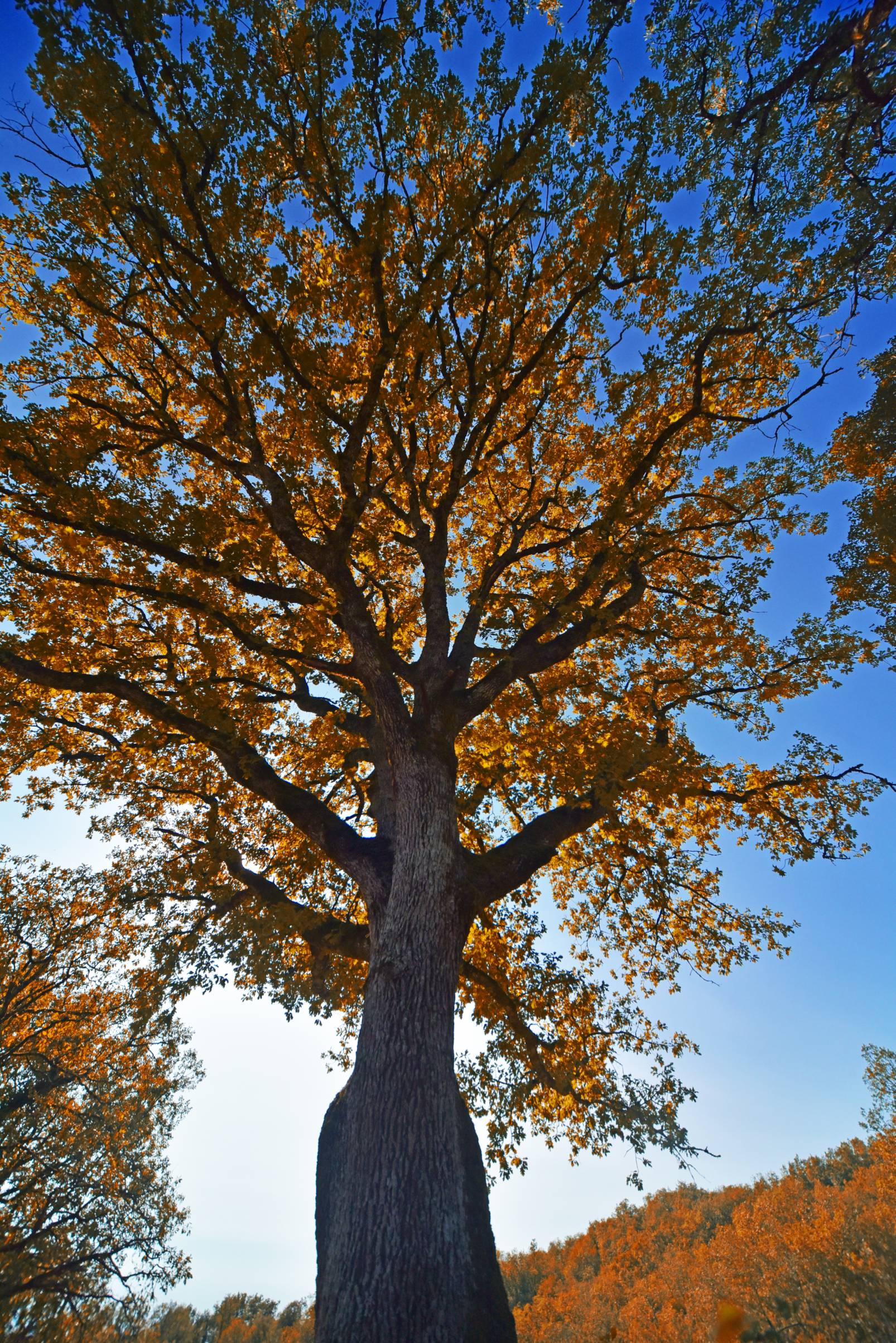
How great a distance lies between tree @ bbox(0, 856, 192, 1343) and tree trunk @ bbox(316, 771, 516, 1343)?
24.1ft

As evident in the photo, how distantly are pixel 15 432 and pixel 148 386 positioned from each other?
264cm

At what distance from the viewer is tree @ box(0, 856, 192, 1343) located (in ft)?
34.1

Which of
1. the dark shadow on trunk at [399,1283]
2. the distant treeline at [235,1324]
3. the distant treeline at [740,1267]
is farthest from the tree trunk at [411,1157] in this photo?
the distant treeline at [235,1324]

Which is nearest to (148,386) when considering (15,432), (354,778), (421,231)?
(15,432)

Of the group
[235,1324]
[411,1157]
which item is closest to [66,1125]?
[411,1157]

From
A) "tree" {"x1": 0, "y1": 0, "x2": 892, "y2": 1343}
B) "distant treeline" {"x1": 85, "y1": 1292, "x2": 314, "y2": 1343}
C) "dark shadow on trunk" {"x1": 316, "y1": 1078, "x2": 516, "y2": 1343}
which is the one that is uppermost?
"tree" {"x1": 0, "y1": 0, "x2": 892, "y2": 1343}

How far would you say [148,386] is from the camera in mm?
7559

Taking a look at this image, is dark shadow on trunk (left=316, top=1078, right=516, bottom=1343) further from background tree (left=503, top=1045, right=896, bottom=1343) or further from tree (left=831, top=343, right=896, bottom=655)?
tree (left=831, top=343, right=896, bottom=655)

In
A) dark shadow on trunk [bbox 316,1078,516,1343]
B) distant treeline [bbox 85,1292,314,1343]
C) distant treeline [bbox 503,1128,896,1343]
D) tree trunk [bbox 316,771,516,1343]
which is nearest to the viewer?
dark shadow on trunk [bbox 316,1078,516,1343]

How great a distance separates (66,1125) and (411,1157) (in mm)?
13035

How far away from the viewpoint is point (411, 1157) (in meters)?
3.50

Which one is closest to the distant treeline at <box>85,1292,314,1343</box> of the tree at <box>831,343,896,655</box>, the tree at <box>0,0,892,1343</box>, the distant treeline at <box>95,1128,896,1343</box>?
the distant treeline at <box>95,1128,896,1343</box>

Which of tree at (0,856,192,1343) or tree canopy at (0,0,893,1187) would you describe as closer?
tree canopy at (0,0,893,1187)

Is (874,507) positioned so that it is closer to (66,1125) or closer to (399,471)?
(399,471)
